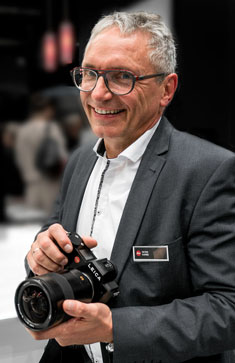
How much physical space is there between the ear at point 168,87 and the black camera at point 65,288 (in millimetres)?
409

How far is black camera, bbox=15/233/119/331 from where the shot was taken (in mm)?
815

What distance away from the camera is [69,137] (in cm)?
458

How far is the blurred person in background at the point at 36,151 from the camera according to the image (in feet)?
12.0

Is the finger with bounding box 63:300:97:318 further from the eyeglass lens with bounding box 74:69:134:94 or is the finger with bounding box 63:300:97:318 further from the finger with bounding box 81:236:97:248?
the eyeglass lens with bounding box 74:69:134:94

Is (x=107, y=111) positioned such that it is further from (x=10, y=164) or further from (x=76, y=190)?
(x=10, y=164)

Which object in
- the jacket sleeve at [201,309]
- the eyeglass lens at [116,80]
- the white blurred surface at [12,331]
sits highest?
the eyeglass lens at [116,80]

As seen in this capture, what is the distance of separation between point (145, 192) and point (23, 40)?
464 centimetres

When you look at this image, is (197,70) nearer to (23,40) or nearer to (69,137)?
(69,137)

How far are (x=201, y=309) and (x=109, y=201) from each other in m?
0.35

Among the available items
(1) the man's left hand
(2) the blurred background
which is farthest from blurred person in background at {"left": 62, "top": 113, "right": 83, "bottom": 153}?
(1) the man's left hand

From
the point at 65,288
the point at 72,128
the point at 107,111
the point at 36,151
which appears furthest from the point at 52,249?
the point at 72,128

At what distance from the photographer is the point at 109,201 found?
1107 mm

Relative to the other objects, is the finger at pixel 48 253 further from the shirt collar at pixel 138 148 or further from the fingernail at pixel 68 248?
the shirt collar at pixel 138 148

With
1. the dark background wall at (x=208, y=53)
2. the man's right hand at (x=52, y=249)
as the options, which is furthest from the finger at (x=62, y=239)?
the dark background wall at (x=208, y=53)
